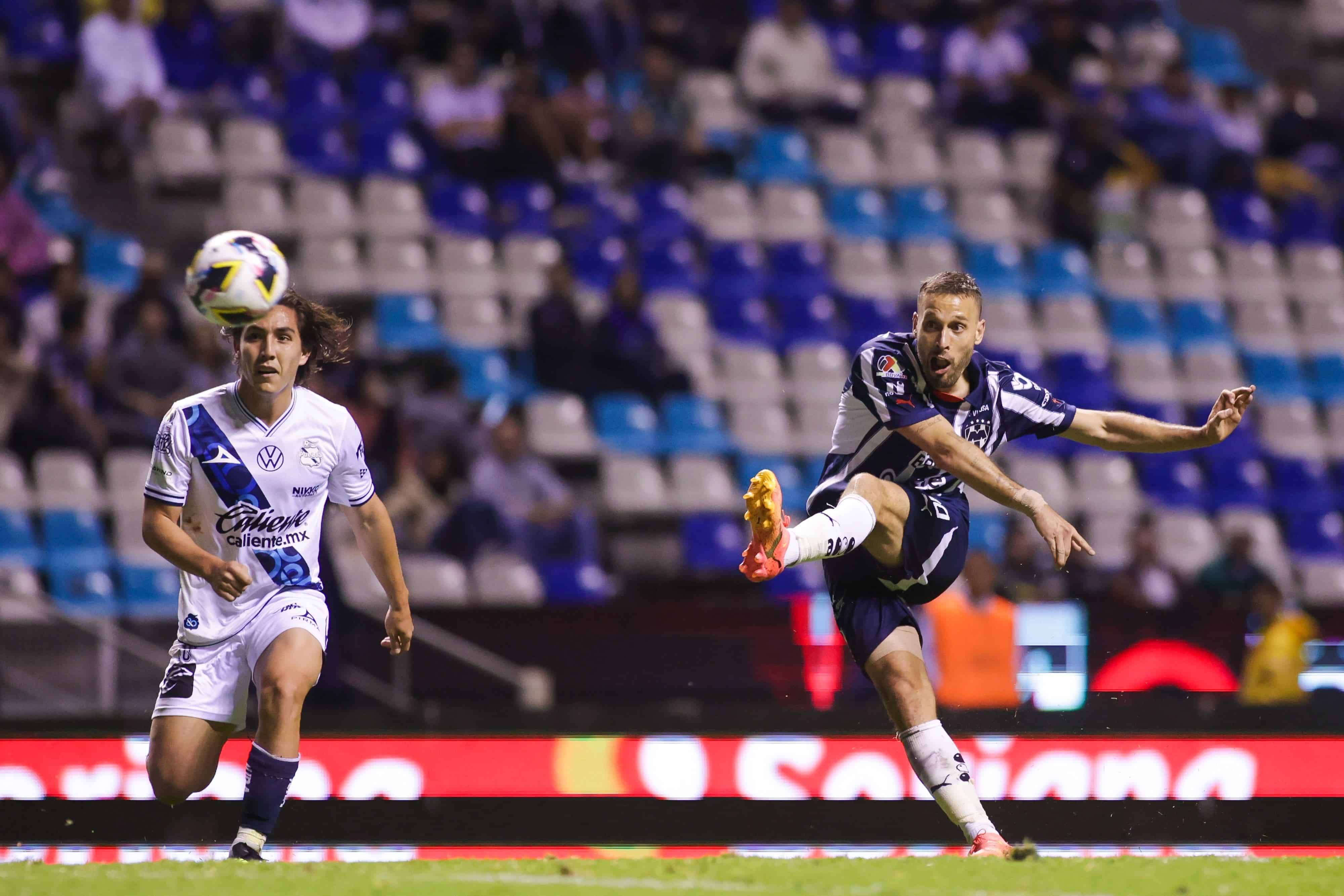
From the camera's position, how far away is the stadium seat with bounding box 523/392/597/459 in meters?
12.8

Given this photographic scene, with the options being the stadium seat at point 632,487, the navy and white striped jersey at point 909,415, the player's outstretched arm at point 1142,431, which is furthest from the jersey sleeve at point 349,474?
the stadium seat at point 632,487

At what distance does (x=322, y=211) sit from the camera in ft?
46.3

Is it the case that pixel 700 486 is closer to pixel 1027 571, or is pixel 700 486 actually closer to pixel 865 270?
pixel 1027 571

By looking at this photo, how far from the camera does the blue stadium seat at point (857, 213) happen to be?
15.2 meters

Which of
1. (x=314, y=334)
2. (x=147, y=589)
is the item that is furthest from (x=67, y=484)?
(x=314, y=334)

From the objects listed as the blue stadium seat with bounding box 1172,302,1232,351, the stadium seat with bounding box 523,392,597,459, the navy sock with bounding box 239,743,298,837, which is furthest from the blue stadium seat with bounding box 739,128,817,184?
the navy sock with bounding box 239,743,298,837

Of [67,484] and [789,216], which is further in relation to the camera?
[789,216]

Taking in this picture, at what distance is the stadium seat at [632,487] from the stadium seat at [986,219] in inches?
175

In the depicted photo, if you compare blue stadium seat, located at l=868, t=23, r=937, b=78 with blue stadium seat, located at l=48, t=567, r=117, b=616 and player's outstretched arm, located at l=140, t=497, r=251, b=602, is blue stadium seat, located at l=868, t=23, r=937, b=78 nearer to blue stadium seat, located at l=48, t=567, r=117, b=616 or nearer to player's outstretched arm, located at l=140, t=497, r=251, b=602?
blue stadium seat, located at l=48, t=567, r=117, b=616

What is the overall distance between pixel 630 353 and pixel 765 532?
720 cm

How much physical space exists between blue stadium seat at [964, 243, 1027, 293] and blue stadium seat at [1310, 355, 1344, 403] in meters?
2.65

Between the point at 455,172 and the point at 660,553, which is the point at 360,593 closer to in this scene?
the point at 660,553

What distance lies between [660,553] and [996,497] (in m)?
6.29

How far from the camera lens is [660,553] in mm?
12297
